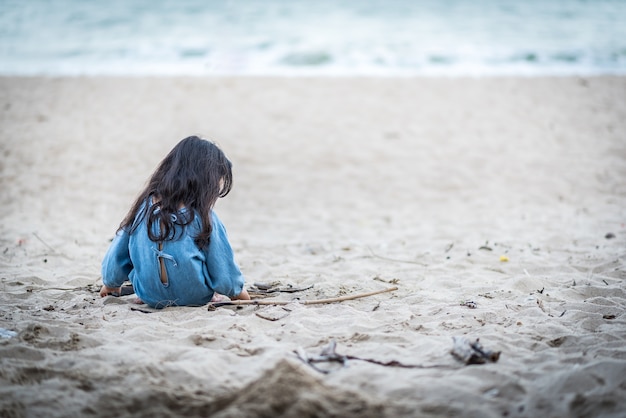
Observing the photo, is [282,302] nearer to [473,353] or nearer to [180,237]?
[180,237]

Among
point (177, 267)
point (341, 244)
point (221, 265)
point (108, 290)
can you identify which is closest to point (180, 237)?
point (177, 267)

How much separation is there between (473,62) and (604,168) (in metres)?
6.57

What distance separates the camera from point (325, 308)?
→ 326 centimetres

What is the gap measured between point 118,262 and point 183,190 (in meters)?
0.59

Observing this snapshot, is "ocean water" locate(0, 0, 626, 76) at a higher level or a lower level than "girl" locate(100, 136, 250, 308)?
higher

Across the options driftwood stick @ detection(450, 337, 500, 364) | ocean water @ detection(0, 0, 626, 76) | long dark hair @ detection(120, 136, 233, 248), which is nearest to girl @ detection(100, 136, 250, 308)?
long dark hair @ detection(120, 136, 233, 248)

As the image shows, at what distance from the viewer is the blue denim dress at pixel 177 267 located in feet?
10.1

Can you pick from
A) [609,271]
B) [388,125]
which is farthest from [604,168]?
[609,271]

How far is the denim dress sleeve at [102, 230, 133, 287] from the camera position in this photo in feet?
10.4

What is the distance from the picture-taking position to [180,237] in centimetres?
306

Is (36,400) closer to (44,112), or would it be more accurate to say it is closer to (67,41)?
(44,112)

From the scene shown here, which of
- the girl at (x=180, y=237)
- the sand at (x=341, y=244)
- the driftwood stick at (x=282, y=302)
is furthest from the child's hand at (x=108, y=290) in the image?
the driftwood stick at (x=282, y=302)

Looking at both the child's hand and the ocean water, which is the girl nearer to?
the child's hand

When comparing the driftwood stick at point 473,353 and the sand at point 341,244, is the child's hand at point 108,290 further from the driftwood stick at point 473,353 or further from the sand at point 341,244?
the driftwood stick at point 473,353
